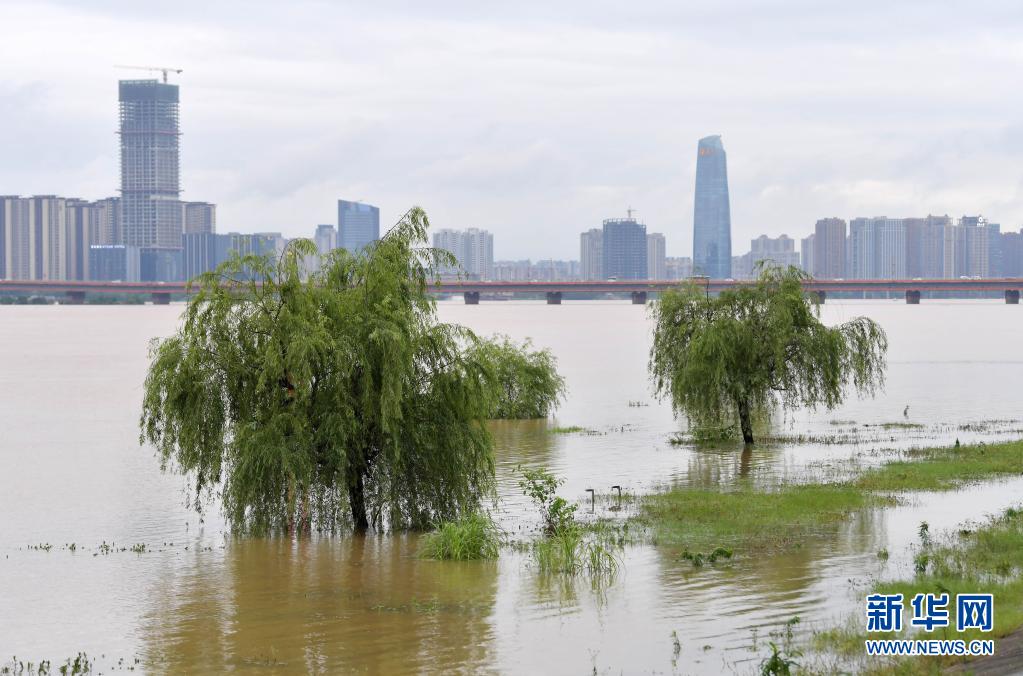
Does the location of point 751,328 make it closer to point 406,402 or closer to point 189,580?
point 406,402

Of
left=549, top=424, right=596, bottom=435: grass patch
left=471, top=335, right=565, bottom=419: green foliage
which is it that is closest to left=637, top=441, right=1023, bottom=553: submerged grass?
left=549, top=424, right=596, bottom=435: grass patch

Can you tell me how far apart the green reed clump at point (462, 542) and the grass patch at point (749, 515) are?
4276mm

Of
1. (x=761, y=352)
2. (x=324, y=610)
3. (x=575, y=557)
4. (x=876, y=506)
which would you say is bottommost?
(x=324, y=610)

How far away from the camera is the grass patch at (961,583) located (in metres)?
20.0

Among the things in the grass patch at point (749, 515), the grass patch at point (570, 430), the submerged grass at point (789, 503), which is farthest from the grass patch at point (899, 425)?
the grass patch at point (749, 515)

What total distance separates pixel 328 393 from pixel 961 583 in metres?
14.8

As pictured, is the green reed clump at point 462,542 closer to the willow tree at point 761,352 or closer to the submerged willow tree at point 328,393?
the submerged willow tree at point 328,393

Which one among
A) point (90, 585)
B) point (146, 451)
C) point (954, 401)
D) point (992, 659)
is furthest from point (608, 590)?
point (954, 401)

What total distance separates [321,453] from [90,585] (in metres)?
5.98

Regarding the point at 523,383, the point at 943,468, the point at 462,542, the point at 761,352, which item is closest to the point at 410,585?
the point at 462,542

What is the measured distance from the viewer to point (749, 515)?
34375 millimetres

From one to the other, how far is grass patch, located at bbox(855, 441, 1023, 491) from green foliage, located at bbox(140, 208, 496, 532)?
45.8 ft

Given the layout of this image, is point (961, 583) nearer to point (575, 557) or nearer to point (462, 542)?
point (575, 557)

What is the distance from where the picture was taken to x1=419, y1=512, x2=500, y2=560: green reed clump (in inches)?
1172
